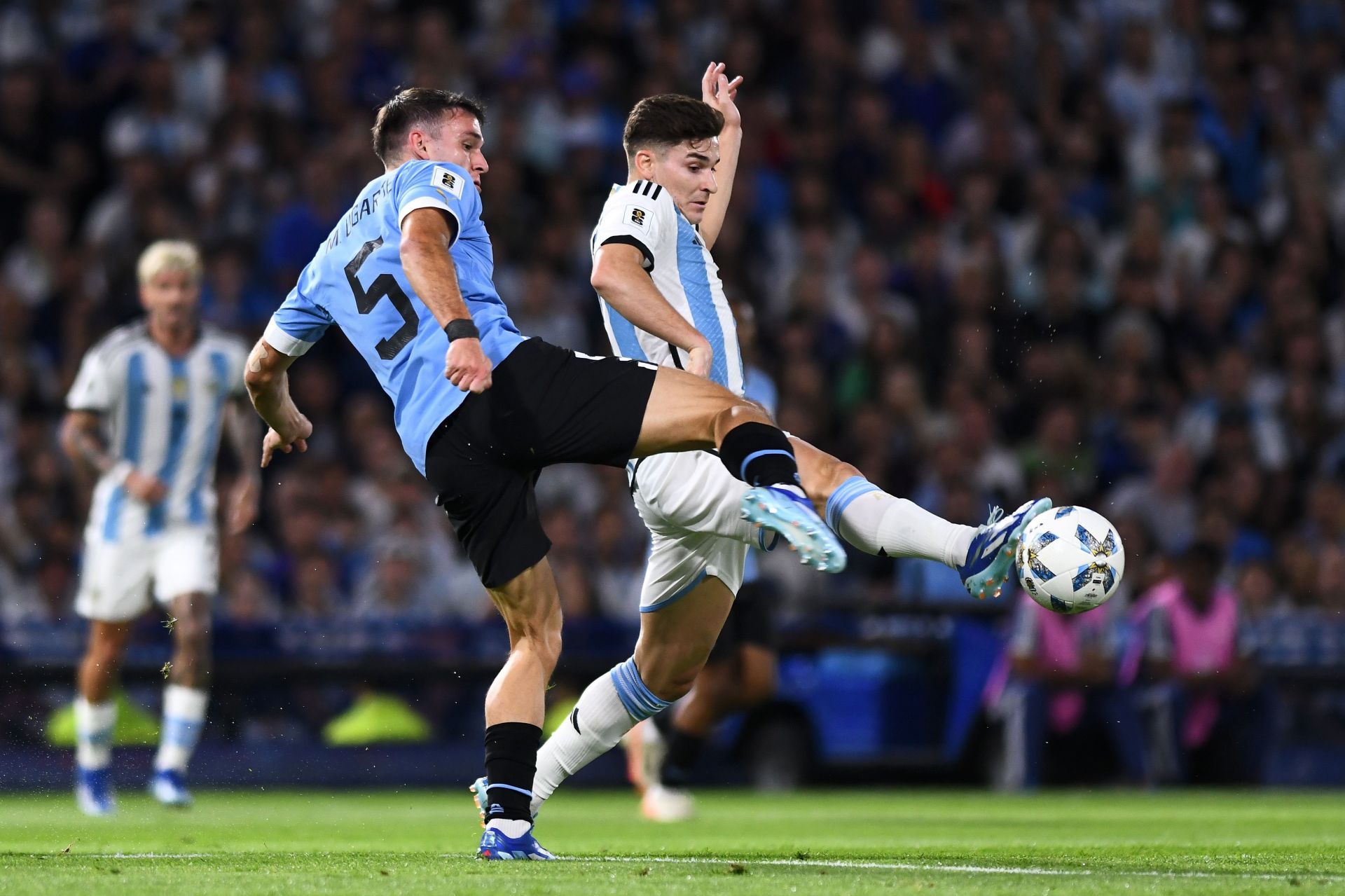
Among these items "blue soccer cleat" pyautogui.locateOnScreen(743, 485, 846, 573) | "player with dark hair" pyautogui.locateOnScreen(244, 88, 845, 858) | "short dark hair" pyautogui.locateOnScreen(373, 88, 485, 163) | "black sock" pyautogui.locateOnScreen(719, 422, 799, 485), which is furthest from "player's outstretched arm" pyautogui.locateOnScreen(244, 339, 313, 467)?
"blue soccer cleat" pyautogui.locateOnScreen(743, 485, 846, 573)

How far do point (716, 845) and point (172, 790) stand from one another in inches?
133

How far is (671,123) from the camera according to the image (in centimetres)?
645

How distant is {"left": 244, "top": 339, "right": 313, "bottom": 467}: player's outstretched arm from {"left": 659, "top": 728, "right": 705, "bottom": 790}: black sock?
11.1 ft

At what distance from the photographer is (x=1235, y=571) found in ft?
43.0

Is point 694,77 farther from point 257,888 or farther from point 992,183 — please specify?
point 257,888

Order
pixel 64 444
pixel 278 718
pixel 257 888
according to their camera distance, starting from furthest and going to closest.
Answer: pixel 278 718 → pixel 64 444 → pixel 257 888

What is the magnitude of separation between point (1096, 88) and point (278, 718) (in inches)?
336

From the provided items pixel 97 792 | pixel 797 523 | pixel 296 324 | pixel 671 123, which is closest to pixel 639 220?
pixel 671 123

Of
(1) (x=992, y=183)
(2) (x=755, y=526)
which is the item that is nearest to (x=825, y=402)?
(1) (x=992, y=183)

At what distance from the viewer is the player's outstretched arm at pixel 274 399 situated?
606 cm

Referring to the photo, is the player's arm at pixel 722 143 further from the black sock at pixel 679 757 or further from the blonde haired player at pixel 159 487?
the blonde haired player at pixel 159 487

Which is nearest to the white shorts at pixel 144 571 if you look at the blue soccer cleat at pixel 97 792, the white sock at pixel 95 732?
the white sock at pixel 95 732

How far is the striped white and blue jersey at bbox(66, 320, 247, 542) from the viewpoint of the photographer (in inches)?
381

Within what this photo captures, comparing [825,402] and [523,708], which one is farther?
[825,402]
